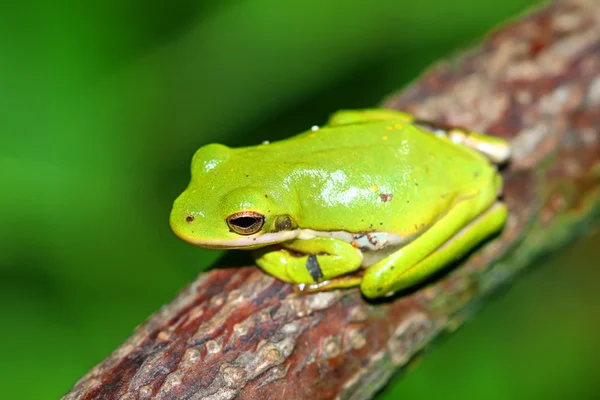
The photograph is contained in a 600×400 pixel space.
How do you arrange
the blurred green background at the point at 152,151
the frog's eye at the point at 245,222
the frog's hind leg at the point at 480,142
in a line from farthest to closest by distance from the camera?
the blurred green background at the point at 152,151, the frog's hind leg at the point at 480,142, the frog's eye at the point at 245,222

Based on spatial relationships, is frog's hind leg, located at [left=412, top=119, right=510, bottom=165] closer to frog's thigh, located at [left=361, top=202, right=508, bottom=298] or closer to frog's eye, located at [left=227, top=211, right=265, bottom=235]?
frog's thigh, located at [left=361, top=202, right=508, bottom=298]

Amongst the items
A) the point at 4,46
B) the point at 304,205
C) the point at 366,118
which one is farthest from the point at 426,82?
the point at 4,46

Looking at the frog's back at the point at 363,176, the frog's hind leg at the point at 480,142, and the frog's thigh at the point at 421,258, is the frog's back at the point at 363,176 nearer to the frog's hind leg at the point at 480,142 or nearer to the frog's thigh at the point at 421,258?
the frog's thigh at the point at 421,258

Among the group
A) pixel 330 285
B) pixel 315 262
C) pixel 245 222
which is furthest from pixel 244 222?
pixel 330 285

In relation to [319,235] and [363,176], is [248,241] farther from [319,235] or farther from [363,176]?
[363,176]

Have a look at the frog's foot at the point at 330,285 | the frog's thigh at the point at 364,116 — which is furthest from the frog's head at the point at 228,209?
the frog's thigh at the point at 364,116

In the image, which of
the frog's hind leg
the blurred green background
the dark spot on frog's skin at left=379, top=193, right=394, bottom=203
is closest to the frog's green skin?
the dark spot on frog's skin at left=379, top=193, right=394, bottom=203
